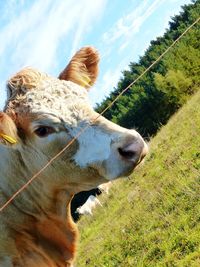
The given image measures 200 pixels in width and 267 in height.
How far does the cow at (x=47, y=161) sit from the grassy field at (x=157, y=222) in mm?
2344

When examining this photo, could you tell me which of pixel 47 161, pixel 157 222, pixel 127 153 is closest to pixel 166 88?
pixel 157 222

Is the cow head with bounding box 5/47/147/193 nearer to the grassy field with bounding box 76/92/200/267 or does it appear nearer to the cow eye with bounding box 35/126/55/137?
the cow eye with bounding box 35/126/55/137

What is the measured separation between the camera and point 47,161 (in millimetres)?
6801

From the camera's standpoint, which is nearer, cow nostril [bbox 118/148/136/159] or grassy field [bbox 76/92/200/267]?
cow nostril [bbox 118/148/136/159]

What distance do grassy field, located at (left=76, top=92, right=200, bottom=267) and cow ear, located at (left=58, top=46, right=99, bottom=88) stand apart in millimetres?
2927

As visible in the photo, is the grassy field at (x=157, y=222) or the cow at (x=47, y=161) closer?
the cow at (x=47, y=161)

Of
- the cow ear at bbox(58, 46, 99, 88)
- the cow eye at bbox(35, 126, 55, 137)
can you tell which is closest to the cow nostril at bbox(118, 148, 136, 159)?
the cow eye at bbox(35, 126, 55, 137)

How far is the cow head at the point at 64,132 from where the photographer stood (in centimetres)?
601

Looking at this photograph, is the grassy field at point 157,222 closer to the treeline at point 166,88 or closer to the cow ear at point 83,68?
the cow ear at point 83,68

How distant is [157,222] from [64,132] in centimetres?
547

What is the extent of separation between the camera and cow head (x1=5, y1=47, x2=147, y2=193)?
19.7 feet

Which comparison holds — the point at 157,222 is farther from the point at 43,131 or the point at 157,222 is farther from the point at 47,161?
the point at 43,131

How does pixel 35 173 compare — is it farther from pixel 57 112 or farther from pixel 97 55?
pixel 97 55

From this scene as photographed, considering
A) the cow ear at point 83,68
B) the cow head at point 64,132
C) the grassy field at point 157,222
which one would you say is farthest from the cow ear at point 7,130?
the grassy field at point 157,222
